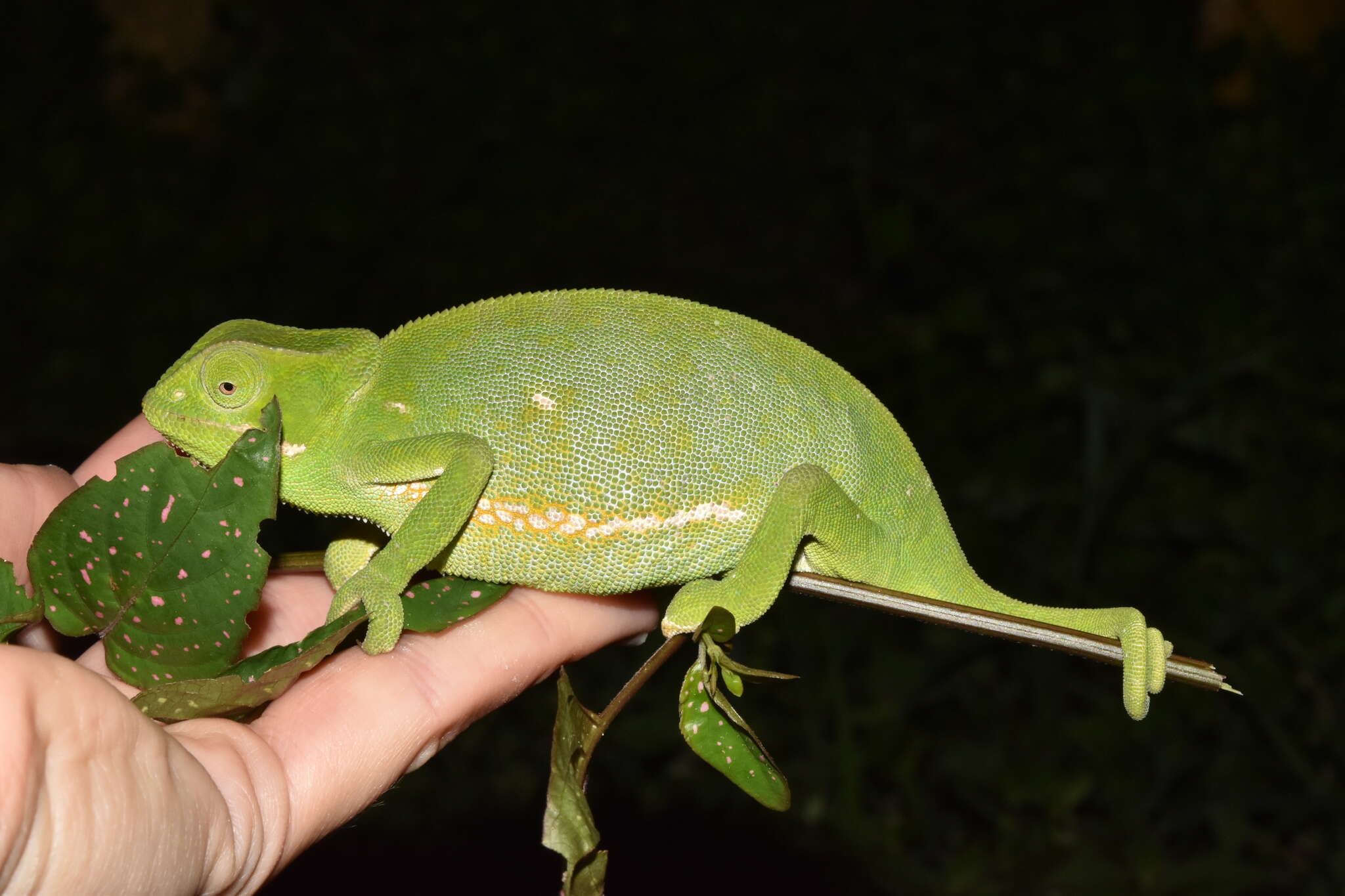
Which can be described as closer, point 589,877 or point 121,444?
point 589,877

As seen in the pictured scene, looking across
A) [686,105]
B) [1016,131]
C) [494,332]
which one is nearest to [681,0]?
[686,105]

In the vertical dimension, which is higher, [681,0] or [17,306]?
[681,0]

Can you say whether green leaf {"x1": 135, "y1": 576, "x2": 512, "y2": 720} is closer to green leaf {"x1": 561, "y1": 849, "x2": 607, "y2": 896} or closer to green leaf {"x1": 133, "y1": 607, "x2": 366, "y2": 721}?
green leaf {"x1": 133, "y1": 607, "x2": 366, "y2": 721}

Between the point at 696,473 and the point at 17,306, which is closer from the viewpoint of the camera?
the point at 696,473

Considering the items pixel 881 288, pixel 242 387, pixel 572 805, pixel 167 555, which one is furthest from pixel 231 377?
pixel 881 288

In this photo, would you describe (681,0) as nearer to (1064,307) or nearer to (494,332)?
(1064,307)

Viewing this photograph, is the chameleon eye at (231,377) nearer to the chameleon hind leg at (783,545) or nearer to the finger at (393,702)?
the finger at (393,702)

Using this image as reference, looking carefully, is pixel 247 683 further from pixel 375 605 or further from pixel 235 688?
pixel 375 605
